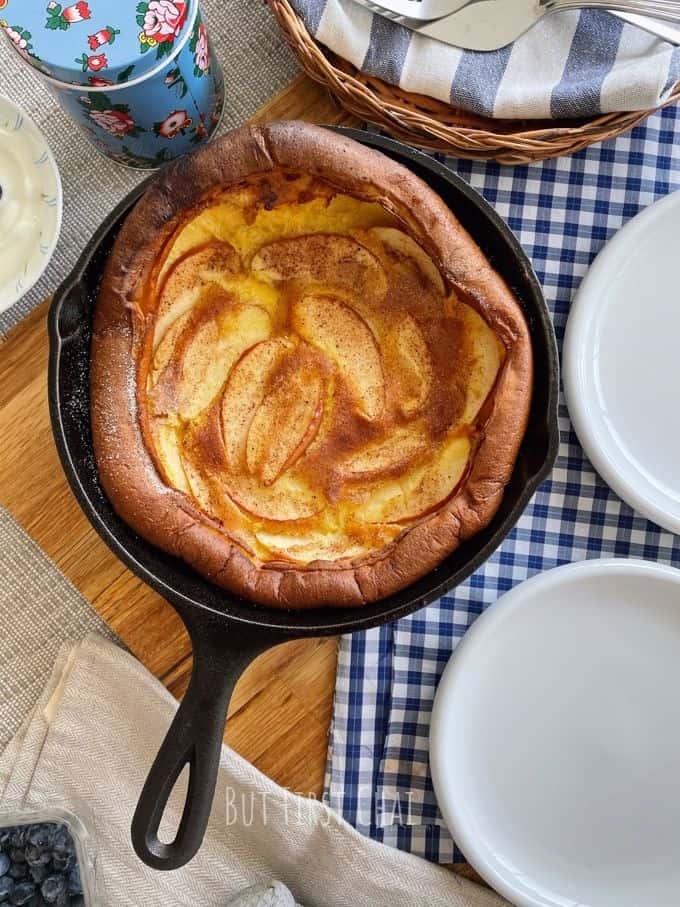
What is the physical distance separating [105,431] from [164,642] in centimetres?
37

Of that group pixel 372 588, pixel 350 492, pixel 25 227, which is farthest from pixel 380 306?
pixel 25 227

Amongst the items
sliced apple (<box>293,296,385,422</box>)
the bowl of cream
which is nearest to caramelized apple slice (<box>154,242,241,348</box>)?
sliced apple (<box>293,296,385,422</box>)

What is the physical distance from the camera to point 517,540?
1.34 m

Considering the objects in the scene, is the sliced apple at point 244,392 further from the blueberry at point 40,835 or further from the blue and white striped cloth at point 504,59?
Answer: the blueberry at point 40,835

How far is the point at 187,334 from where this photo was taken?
3.96 ft

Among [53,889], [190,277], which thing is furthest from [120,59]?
[53,889]

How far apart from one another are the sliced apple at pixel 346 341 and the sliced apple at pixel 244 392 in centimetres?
4

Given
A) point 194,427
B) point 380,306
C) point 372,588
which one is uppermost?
point 380,306

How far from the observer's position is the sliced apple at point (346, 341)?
1.22m

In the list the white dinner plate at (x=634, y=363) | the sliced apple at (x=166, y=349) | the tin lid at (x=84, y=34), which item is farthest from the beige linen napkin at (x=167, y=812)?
the tin lid at (x=84, y=34)

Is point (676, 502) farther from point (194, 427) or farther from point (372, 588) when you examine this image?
point (194, 427)

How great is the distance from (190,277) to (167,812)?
0.78 m

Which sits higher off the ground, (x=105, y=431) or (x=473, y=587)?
(x=105, y=431)

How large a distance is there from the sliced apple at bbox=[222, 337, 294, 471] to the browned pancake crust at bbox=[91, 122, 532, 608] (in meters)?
0.11
